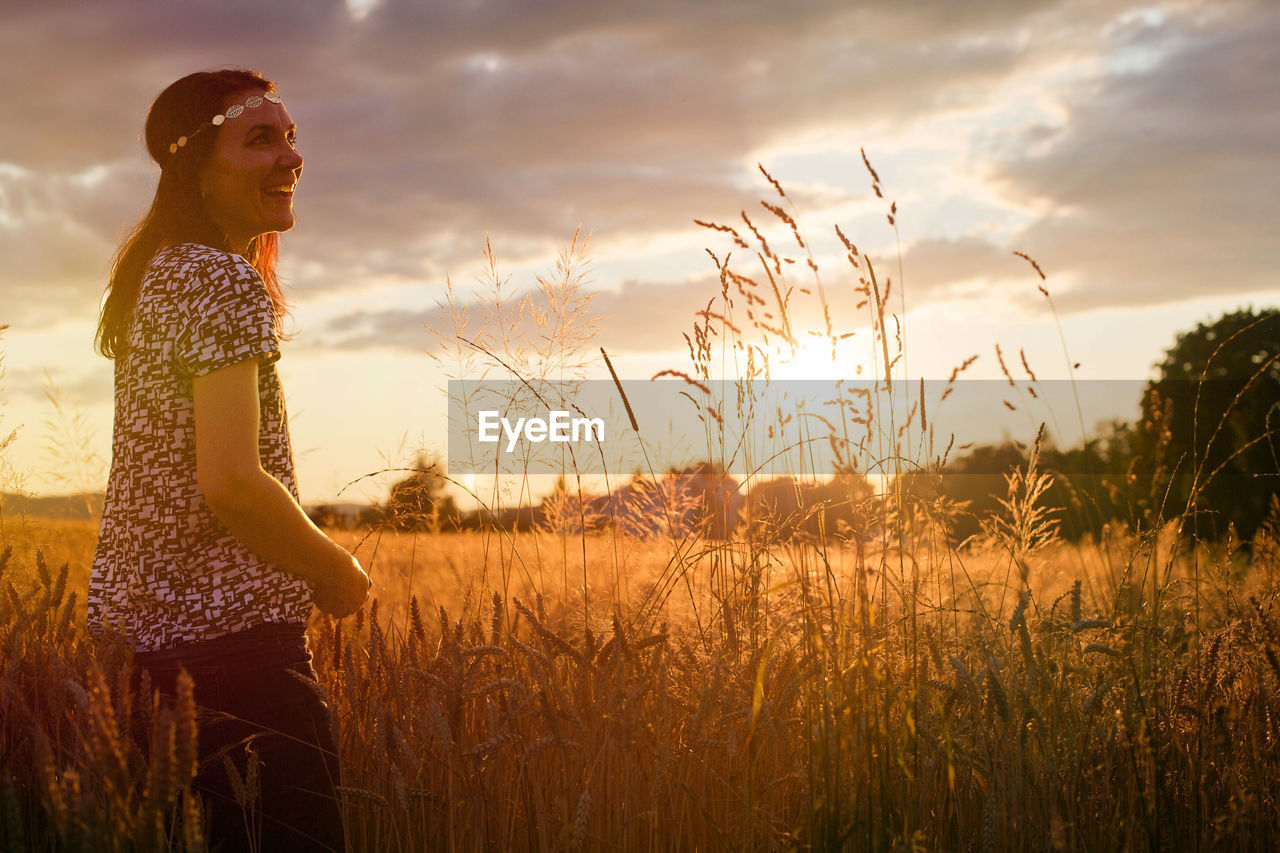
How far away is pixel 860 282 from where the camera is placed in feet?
9.71

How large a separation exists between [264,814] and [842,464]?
1.77 m

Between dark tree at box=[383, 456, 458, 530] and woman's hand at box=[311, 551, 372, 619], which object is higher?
dark tree at box=[383, 456, 458, 530]

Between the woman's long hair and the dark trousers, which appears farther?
the woman's long hair

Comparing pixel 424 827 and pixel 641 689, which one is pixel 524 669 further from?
pixel 641 689

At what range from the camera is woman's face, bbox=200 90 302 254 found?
7.16 ft

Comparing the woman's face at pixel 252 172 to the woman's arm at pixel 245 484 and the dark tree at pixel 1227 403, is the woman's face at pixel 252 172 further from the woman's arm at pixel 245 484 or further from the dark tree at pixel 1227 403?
the dark tree at pixel 1227 403

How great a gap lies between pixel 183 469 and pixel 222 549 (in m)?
0.18

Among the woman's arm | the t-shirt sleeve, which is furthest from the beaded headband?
the woman's arm

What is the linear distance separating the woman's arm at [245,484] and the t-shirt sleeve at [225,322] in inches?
1.1

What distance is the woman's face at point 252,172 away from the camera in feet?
7.16

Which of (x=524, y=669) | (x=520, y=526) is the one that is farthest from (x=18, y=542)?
(x=524, y=669)

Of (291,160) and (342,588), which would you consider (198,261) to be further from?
(342,588)

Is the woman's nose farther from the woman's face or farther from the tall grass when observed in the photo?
the tall grass

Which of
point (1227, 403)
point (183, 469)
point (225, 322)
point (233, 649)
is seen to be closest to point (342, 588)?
point (233, 649)
